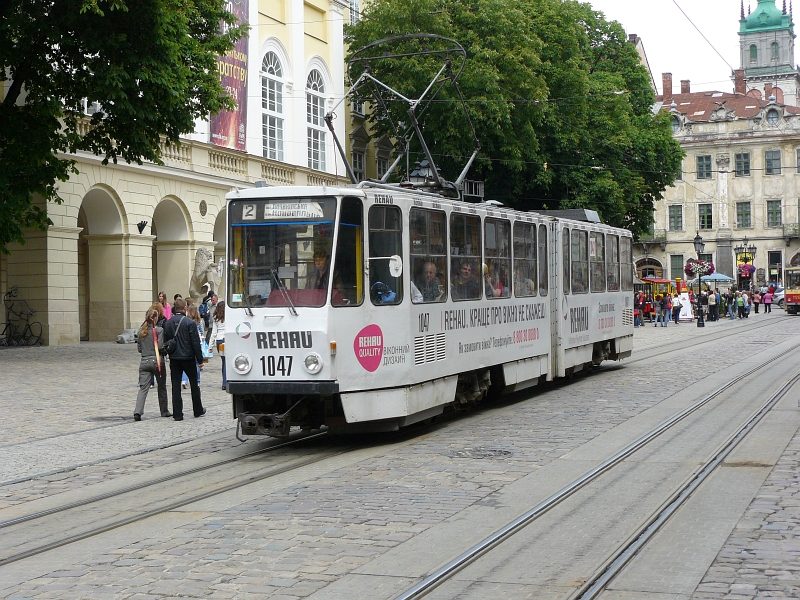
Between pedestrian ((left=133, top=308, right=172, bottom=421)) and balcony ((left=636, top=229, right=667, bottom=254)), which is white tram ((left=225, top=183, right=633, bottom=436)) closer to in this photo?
pedestrian ((left=133, top=308, right=172, bottom=421))

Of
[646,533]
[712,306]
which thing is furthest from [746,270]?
[646,533]

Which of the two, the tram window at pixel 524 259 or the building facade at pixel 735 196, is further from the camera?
the building facade at pixel 735 196

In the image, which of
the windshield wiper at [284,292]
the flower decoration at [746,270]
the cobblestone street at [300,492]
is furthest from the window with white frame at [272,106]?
the flower decoration at [746,270]

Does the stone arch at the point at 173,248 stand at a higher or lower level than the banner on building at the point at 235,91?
lower

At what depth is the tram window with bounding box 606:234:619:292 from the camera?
73.9ft

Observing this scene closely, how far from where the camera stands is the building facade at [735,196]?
297 feet

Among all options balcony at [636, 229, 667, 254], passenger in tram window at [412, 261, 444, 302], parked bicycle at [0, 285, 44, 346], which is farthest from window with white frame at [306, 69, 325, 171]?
balcony at [636, 229, 667, 254]

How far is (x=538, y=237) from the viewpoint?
18109 millimetres

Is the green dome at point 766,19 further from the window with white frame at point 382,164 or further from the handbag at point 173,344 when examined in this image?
the handbag at point 173,344

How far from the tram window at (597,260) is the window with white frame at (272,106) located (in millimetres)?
18793

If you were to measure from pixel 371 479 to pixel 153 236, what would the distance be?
24507mm

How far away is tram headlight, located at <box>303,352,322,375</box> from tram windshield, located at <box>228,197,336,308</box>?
0.58 m

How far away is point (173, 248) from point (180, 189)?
208cm

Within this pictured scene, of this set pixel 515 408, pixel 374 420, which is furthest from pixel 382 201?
pixel 515 408
